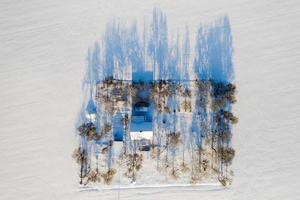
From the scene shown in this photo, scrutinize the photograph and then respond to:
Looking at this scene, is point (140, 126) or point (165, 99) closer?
point (140, 126)

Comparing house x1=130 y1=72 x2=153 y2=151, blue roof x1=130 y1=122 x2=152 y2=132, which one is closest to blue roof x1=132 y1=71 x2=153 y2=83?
house x1=130 y1=72 x2=153 y2=151

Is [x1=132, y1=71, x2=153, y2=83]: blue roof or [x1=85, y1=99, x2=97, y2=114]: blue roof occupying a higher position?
[x1=132, y1=71, x2=153, y2=83]: blue roof

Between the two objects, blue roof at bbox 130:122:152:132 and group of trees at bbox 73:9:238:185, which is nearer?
blue roof at bbox 130:122:152:132

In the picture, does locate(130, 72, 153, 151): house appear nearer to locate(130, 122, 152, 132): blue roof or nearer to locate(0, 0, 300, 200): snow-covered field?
locate(130, 122, 152, 132): blue roof

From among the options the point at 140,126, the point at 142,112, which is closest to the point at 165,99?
the point at 142,112

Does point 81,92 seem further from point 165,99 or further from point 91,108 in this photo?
point 165,99

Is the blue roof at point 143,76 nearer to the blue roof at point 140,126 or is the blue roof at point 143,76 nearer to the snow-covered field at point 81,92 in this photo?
the blue roof at point 140,126

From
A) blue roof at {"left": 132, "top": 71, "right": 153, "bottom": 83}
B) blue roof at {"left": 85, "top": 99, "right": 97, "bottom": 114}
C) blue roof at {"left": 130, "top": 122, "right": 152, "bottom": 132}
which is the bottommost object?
blue roof at {"left": 130, "top": 122, "right": 152, "bottom": 132}

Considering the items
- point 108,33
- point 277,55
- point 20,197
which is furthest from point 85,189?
point 277,55

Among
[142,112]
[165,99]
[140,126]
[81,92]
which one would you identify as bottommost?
[140,126]
